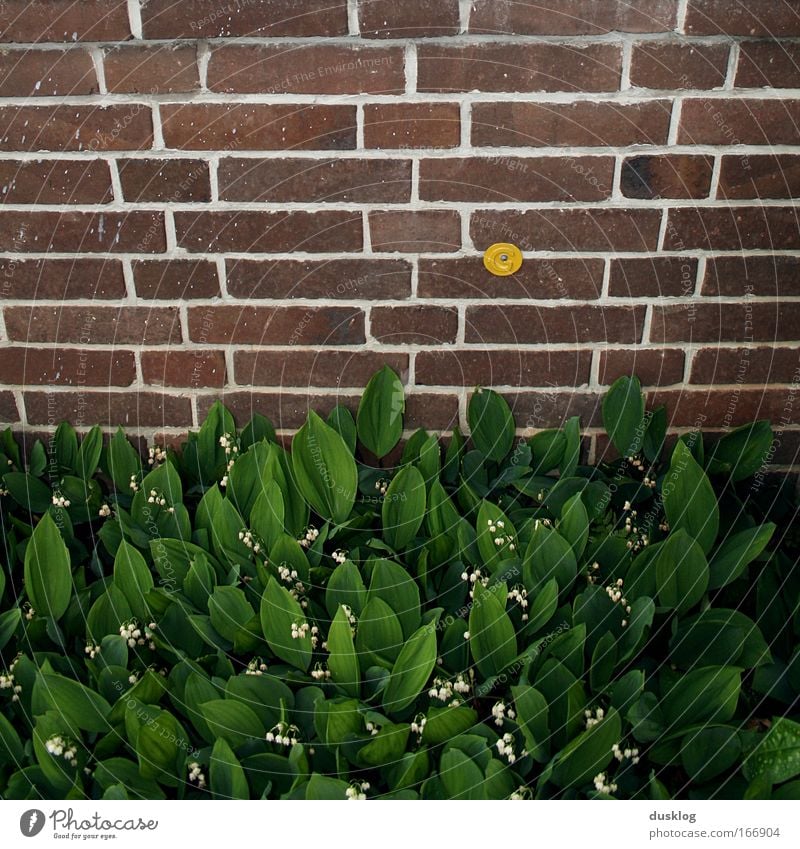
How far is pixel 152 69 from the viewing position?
1.27 metres

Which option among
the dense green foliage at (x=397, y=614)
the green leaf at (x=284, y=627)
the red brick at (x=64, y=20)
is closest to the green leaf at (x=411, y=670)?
the dense green foliage at (x=397, y=614)

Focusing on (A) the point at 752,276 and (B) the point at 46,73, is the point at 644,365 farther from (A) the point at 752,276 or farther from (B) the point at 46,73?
(B) the point at 46,73

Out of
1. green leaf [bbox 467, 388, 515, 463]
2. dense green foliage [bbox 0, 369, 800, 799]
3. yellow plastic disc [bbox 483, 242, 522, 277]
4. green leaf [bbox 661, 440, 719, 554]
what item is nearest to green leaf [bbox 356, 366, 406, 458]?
dense green foliage [bbox 0, 369, 800, 799]

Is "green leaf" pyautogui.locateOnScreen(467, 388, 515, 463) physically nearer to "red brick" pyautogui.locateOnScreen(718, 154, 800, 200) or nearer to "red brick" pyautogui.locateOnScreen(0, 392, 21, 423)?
"red brick" pyautogui.locateOnScreen(718, 154, 800, 200)

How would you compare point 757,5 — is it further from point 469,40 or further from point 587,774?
point 587,774

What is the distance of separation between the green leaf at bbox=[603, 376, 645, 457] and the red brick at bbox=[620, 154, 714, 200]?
29cm

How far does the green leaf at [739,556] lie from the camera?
1205 millimetres

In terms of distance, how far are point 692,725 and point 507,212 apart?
746 mm

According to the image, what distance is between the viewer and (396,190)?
1.33 m

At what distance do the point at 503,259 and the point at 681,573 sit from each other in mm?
526

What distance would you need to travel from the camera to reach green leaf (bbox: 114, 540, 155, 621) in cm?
119

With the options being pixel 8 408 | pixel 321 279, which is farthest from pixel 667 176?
pixel 8 408
